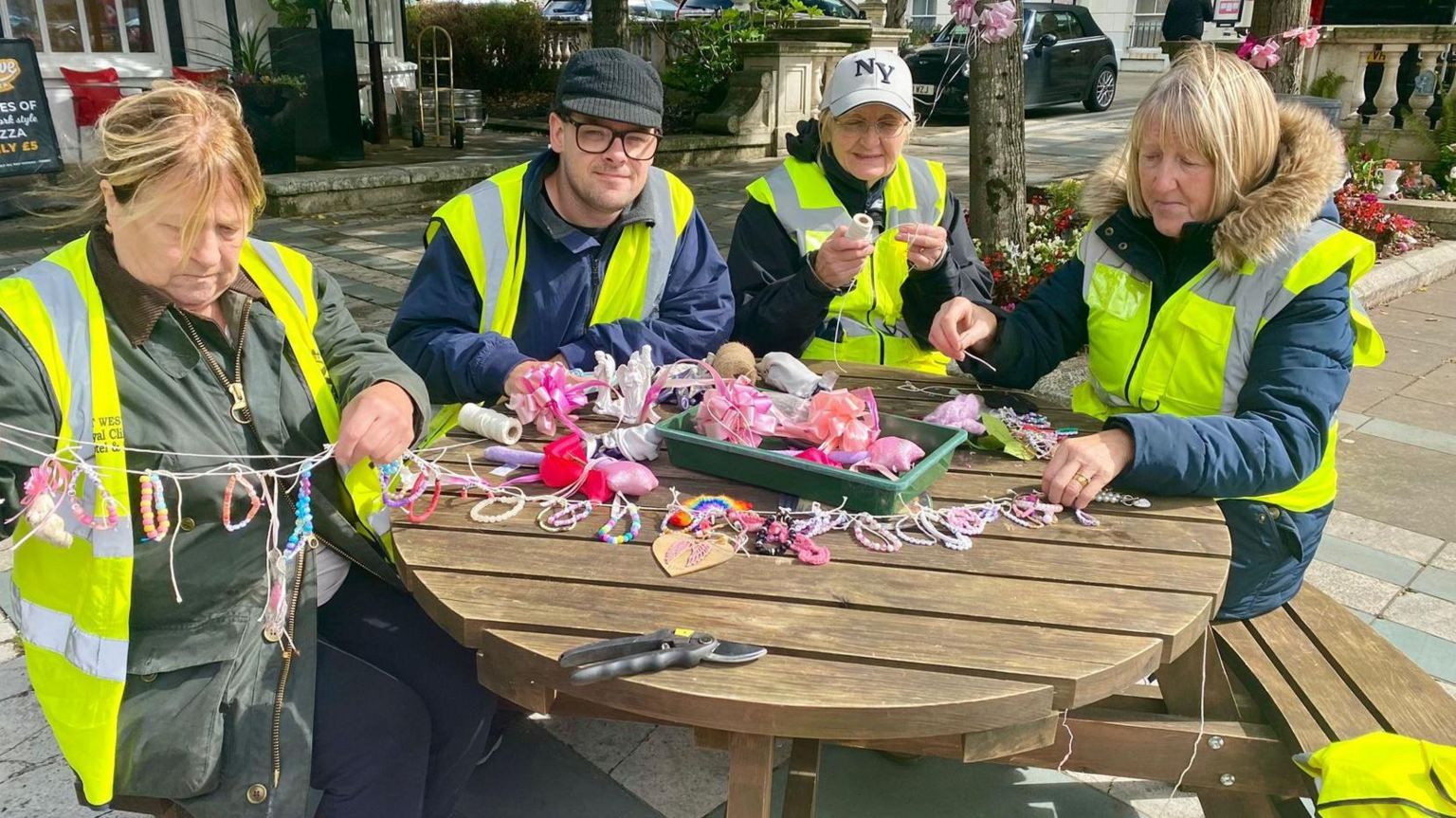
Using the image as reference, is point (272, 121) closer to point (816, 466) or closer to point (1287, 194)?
point (816, 466)

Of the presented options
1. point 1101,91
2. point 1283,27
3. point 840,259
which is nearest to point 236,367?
point 840,259

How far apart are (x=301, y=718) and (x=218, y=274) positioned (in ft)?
2.52

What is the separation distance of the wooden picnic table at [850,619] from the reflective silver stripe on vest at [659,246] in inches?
34.8

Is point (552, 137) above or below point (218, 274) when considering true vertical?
above

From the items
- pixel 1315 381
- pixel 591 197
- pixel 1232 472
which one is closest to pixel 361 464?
pixel 591 197

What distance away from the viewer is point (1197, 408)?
2131 mm

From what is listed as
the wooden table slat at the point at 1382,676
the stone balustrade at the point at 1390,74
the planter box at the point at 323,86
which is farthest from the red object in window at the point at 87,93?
the stone balustrade at the point at 1390,74

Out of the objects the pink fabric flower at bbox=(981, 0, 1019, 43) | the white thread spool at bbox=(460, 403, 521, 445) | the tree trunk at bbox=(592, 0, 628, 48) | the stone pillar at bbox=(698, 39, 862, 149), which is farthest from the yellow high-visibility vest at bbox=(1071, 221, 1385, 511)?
the stone pillar at bbox=(698, 39, 862, 149)

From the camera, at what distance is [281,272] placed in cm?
196

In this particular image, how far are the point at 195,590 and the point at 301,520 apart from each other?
0.68ft

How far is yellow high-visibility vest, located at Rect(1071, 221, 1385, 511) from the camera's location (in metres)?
2.00

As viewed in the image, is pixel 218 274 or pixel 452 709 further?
pixel 452 709

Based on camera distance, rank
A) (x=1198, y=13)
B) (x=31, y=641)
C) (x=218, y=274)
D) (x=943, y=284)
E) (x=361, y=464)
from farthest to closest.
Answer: (x=1198, y=13)
(x=943, y=284)
(x=361, y=464)
(x=218, y=274)
(x=31, y=641)

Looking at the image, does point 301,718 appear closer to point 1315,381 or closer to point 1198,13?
point 1315,381
